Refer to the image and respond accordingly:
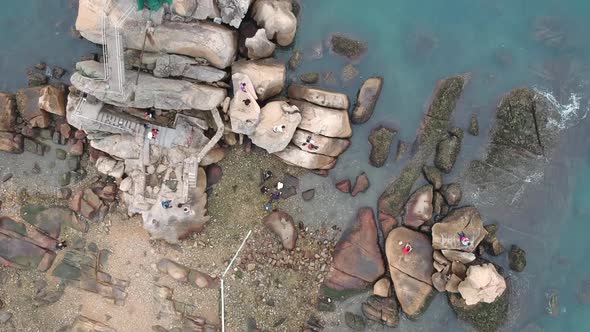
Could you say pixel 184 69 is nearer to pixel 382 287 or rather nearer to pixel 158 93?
pixel 158 93

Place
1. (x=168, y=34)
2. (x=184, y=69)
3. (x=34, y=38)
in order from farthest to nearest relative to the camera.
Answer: (x=34, y=38)
(x=184, y=69)
(x=168, y=34)

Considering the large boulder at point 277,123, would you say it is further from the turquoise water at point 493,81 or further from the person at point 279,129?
the turquoise water at point 493,81

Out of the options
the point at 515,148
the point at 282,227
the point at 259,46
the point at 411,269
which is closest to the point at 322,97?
the point at 259,46

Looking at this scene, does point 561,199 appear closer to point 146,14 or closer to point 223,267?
point 223,267

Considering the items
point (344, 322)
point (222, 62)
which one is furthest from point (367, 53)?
point (344, 322)

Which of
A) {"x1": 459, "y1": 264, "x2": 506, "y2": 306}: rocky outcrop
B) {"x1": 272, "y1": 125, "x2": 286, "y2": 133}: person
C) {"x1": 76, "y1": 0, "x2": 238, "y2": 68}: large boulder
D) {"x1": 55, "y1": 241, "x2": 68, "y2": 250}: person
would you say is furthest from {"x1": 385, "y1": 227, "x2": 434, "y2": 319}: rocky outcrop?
{"x1": 55, "y1": 241, "x2": 68, "y2": 250}: person

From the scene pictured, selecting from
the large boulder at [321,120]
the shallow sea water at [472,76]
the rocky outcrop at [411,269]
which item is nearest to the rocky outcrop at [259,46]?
the shallow sea water at [472,76]

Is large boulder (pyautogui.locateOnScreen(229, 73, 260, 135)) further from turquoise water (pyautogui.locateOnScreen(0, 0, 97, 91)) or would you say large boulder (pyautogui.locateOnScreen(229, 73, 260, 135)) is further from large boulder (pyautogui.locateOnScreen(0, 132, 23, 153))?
large boulder (pyautogui.locateOnScreen(0, 132, 23, 153))
